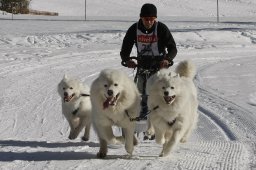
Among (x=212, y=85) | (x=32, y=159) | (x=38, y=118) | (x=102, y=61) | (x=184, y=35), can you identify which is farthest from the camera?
(x=184, y=35)

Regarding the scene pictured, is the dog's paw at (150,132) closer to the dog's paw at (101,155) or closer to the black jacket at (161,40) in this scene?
the black jacket at (161,40)

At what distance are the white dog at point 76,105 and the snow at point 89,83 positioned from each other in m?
0.21

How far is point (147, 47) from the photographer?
22.1ft

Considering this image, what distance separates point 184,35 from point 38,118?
13982mm

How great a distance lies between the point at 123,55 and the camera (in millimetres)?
6750

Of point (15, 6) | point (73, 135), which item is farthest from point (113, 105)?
point (15, 6)

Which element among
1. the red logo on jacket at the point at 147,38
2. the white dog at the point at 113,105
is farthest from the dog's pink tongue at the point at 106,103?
the red logo on jacket at the point at 147,38

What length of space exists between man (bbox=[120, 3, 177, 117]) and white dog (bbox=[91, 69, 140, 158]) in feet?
3.05

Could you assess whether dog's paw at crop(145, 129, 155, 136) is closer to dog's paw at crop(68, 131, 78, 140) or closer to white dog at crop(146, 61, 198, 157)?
white dog at crop(146, 61, 198, 157)

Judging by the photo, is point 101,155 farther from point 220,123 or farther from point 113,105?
point 220,123

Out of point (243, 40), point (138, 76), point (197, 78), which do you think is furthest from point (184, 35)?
point (138, 76)

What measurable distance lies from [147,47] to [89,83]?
533 centimetres

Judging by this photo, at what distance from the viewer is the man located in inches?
259

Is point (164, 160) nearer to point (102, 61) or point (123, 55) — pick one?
point (123, 55)
